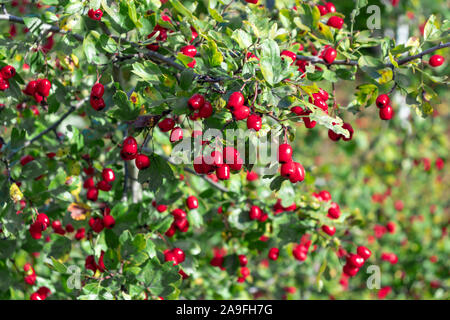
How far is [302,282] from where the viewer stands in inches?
148

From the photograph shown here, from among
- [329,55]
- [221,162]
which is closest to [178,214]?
[221,162]

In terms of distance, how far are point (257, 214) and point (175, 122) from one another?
789 mm

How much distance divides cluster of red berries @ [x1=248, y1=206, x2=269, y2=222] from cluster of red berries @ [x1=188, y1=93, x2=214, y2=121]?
0.97 meters

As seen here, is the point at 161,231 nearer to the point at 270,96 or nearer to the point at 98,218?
the point at 98,218

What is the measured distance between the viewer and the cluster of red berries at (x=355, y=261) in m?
2.15

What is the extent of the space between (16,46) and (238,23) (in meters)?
1.01

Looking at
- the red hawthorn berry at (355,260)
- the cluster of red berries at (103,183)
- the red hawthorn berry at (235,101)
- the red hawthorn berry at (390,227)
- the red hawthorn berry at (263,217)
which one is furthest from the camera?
the red hawthorn berry at (390,227)

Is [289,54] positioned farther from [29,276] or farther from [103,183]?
[29,276]

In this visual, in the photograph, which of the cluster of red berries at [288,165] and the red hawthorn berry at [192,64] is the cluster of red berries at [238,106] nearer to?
the cluster of red berries at [288,165]

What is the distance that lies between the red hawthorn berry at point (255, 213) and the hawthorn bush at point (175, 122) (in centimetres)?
1

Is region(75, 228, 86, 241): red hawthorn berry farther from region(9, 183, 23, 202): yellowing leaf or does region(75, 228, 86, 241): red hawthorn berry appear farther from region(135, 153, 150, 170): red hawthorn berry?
region(135, 153, 150, 170): red hawthorn berry

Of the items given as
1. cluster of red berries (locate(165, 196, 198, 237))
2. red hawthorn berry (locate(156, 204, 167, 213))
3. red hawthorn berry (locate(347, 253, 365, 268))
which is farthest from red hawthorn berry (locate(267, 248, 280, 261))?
red hawthorn berry (locate(156, 204, 167, 213))

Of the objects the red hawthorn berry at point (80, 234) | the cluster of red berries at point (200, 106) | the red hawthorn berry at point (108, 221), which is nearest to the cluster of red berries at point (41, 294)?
the red hawthorn berry at point (80, 234)
